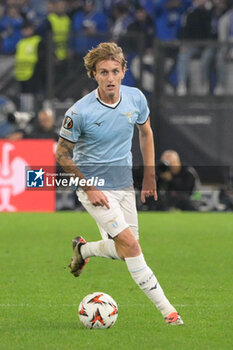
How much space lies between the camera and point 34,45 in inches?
768

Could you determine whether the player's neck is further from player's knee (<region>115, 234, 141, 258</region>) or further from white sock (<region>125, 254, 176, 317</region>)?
white sock (<region>125, 254, 176, 317</region>)

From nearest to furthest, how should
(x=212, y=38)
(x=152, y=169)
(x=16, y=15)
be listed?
(x=152, y=169) → (x=212, y=38) → (x=16, y=15)

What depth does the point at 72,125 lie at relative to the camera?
7062 mm

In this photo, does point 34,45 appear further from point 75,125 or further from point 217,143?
point 75,125

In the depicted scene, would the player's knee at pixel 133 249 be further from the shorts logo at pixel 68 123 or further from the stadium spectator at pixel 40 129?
the stadium spectator at pixel 40 129

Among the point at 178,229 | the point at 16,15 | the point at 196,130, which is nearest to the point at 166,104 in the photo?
the point at 196,130

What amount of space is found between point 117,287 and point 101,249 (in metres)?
1.82

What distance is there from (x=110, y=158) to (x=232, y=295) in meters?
2.34

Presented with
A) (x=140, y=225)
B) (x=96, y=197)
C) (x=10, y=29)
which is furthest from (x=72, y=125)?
Answer: (x=10, y=29)

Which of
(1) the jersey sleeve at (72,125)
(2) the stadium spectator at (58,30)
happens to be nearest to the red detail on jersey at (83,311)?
(1) the jersey sleeve at (72,125)

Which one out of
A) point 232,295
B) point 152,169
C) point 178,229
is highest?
point 152,169

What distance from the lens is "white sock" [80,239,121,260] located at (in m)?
7.51

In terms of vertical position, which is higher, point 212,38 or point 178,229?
point 212,38

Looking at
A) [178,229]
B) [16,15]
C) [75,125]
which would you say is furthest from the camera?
[16,15]
